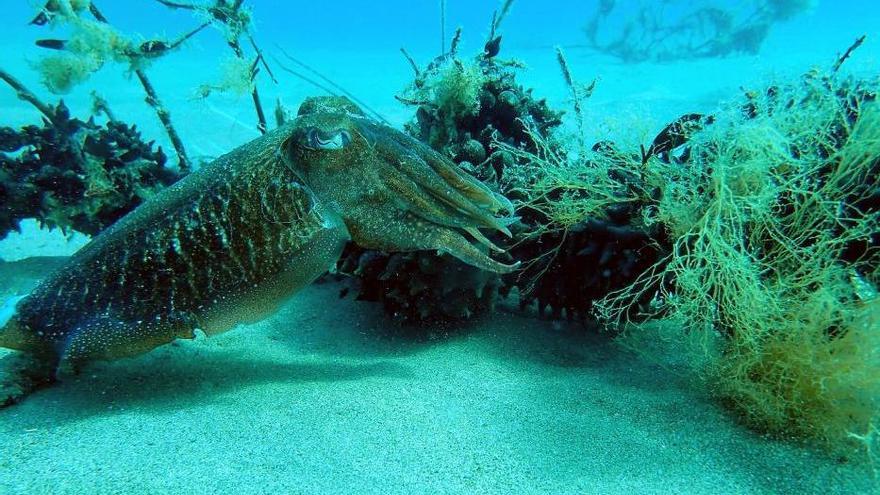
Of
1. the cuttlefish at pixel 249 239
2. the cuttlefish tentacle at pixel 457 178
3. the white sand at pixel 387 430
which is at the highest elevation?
the cuttlefish tentacle at pixel 457 178

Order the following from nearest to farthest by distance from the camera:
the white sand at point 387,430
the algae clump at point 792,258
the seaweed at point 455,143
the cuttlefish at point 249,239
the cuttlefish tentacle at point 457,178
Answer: the white sand at point 387,430, the algae clump at point 792,258, the cuttlefish at point 249,239, the cuttlefish tentacle at point 457,178, the seaweed at point 455,143

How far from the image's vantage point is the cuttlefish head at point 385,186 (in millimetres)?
2996

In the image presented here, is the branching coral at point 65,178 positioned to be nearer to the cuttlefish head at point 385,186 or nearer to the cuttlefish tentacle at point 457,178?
the cuttlefish head at point 385,186

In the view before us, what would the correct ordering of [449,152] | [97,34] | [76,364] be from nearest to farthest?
[76,364]
[449,152]
[97,34]

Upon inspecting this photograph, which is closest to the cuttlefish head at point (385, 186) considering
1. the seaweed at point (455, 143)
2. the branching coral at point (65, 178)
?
the seaweed at point (455, 143)

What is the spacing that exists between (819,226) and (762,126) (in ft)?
2.42

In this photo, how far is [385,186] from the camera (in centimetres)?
303

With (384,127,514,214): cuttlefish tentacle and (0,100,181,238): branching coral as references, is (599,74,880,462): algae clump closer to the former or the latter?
(384,127,514,214): cuttlefish tentacle

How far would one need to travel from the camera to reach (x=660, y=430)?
2.91 meters

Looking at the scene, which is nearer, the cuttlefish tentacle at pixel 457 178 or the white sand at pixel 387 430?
the white sand at pixel 387 430

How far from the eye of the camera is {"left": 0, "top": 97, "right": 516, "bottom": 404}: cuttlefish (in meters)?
2.94

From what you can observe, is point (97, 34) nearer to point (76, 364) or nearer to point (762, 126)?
point (76, 364)

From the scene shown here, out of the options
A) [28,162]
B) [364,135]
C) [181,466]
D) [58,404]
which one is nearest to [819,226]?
[364,135]

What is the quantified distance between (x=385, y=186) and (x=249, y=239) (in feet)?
3.09
